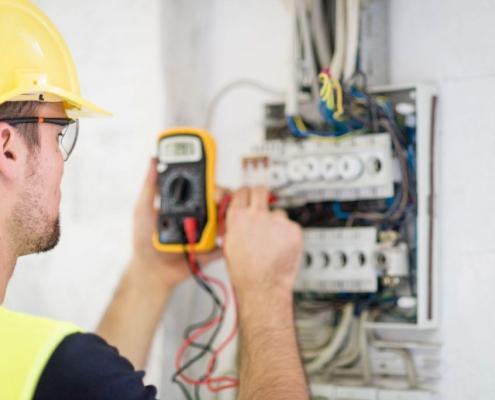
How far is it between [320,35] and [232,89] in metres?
0.32

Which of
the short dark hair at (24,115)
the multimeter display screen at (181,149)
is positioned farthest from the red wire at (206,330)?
the short dark hair at (24,115)

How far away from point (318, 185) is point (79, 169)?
67 centimetres

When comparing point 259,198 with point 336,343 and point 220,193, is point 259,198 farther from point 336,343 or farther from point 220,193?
point 336,343

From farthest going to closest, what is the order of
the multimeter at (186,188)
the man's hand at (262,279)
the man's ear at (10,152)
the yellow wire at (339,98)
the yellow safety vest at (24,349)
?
the multimeter at (186,188), the yellow wire at (339,98), the man's hand at (262,279), the man's ear at (10,152), the yellow safety vest at (24,349)

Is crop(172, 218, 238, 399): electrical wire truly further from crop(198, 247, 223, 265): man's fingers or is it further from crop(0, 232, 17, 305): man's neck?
crop(0, 232, 17, 305): man's neck

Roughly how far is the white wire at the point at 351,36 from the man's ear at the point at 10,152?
2.28 ft

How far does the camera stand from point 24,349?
3.59 feet

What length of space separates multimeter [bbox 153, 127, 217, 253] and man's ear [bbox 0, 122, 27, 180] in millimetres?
467

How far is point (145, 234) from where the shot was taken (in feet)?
6.02

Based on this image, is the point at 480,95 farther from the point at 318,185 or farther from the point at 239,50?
the point at 239,50

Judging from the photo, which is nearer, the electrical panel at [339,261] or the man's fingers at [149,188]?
the electrical panel at [339,261]

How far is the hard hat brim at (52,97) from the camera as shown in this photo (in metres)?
1.28

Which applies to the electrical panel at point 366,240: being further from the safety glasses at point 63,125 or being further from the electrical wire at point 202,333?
the safety glasses at point 63,125

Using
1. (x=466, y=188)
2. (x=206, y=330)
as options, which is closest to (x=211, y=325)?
(x=206, y=330)
